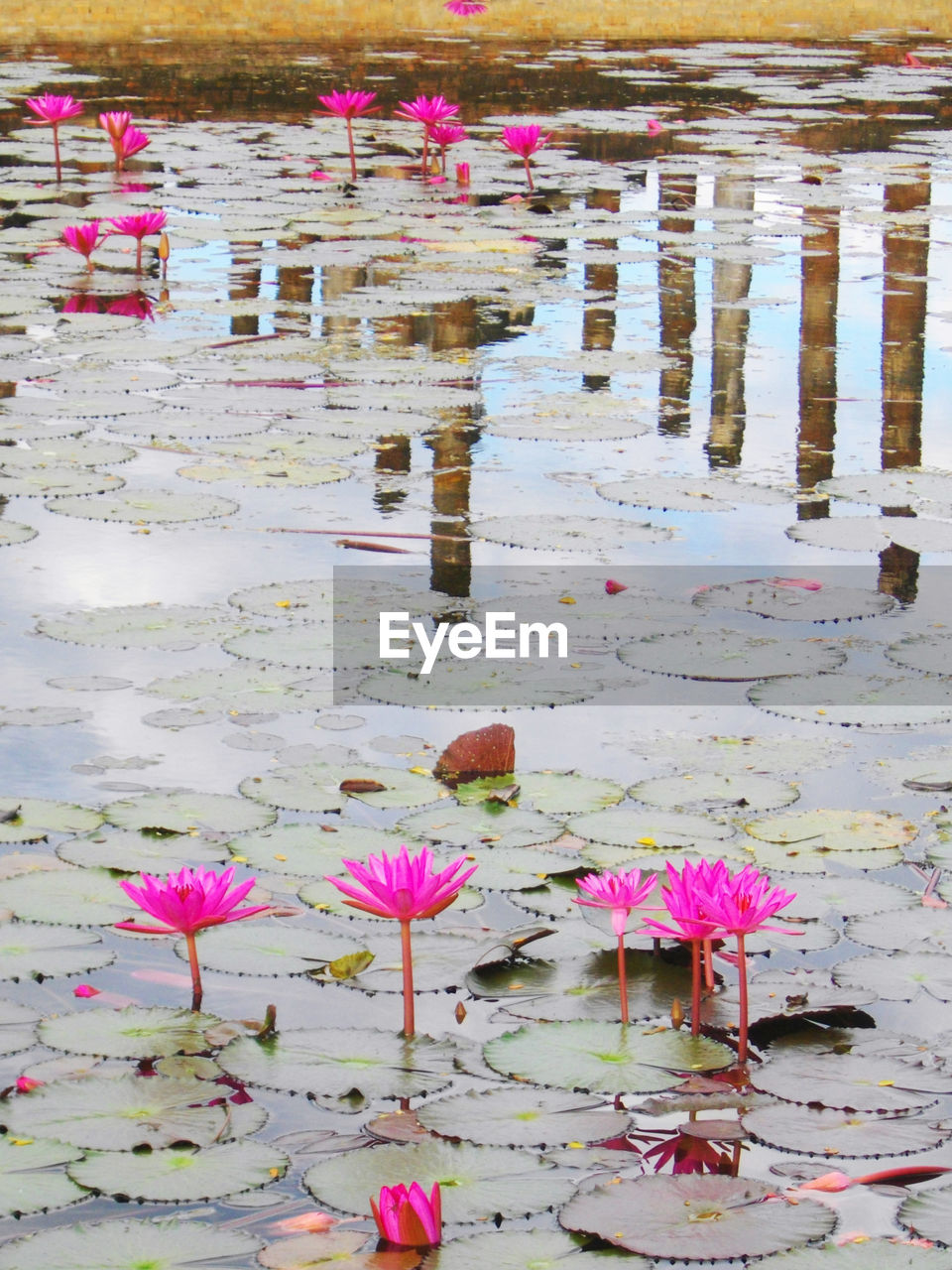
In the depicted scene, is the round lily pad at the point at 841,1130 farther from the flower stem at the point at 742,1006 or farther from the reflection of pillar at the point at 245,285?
the reflection of pillar at the point at 245,285

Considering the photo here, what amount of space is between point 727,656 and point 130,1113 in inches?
62.8

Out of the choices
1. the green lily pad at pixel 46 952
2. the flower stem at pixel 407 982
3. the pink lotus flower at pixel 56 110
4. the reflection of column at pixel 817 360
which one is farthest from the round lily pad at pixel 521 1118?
the pink lotus flower at pixel 56 110

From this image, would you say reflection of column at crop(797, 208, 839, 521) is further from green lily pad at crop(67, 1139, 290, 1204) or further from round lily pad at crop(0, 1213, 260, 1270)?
round lily pad at crop(0, 1213, 260, 1270)

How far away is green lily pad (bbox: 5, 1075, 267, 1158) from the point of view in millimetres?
1729

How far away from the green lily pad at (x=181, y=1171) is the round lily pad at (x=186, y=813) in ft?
2.45

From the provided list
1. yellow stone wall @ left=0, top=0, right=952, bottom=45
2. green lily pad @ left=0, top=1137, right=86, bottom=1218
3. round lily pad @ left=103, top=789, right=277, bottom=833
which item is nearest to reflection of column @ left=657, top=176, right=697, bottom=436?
round lily pad @ left=103, top=789, right=277, bottom=833

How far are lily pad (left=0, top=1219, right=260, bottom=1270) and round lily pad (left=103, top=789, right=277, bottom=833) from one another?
872 millimetres

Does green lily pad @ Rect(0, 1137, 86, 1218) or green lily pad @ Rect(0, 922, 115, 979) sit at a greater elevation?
green lily pad @ Rect(0, 922, 115, 979)

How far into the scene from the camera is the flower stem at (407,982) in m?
1.87

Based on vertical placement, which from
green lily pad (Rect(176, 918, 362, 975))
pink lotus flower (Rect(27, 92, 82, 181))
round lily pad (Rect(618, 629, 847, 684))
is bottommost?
green lily pad (Rect(176, 918, 362, 975))

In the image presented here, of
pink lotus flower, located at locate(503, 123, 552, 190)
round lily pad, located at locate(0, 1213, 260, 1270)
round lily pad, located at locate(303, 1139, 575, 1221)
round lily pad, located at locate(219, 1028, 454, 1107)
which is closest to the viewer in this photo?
round lily pad, located at locate(0, 1213, 260, 1270)

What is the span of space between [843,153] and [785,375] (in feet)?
16.3

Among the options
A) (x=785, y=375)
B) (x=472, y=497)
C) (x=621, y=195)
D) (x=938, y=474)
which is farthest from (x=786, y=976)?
(x=621, y=195)

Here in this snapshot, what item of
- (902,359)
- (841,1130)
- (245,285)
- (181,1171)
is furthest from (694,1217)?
(245,285)
